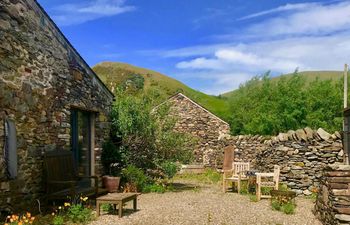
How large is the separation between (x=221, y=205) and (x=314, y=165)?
3695mm

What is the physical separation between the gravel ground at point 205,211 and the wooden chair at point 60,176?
3.30 feet

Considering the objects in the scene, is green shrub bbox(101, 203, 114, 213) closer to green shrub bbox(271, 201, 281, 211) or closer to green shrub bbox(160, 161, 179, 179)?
green shrub bbox(271, 201, 281, 211)

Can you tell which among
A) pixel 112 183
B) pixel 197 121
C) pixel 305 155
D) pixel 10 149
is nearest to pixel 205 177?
pixel 197 121

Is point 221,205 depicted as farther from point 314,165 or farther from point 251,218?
point 314,165

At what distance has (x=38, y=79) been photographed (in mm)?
8336

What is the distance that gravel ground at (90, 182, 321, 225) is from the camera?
7.61m

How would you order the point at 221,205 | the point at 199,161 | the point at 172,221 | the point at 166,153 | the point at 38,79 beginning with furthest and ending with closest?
the point at 199,161
the point at 166,153
the point at 221,205
the point at 38,79
the point at 172,221

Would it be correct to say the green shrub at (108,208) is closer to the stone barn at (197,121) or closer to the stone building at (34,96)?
the stone building at (34,96)

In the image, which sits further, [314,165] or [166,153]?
[166,153]

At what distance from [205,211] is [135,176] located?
3.81 metres

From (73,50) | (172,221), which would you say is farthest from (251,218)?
(73,50)

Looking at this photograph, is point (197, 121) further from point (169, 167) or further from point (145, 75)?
point (145, 75)

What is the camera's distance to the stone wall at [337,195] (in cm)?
632

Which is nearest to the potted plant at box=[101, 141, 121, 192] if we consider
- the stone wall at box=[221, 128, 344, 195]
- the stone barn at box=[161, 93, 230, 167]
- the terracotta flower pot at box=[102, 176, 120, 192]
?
the terracotta flower pot at box=[102, 176, 120, 192]
